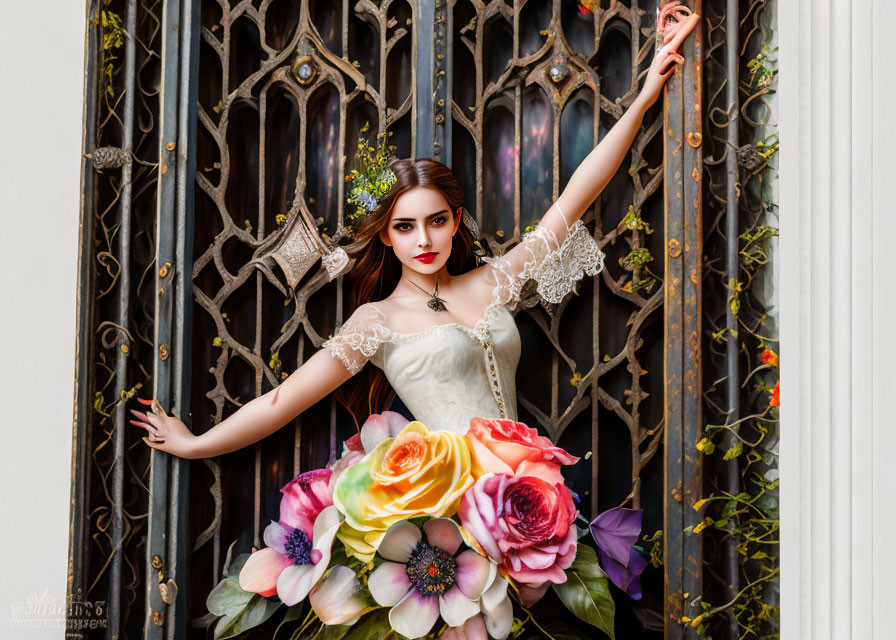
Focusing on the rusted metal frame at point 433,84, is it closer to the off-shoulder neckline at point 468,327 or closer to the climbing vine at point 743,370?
the off-shoulder neckline at point 468,327

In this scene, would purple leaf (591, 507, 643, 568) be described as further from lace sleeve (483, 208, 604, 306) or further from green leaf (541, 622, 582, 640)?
lace sleeve (483, 208, 604, 306)

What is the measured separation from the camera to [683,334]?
1569 millimetres

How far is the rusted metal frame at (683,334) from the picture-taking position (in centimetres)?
154

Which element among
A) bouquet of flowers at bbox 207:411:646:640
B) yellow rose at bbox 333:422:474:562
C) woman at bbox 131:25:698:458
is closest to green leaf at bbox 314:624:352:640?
bouquet of flowers at bbox 207:411:646:640

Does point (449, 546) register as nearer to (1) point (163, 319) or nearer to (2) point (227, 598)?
(2) point (227, 598)

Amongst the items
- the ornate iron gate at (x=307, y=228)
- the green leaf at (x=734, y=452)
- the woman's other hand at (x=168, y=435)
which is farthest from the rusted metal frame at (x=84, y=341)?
the green leaf at (x=734, y=452)

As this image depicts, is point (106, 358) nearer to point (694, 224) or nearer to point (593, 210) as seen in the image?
point (593, 210)

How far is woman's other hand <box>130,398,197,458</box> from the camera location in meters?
1.59

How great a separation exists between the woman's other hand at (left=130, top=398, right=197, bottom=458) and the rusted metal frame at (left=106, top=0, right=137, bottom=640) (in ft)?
0.29

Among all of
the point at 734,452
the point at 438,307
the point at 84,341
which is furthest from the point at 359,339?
the point at 734,452

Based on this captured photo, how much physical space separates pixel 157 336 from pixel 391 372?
561 millimetres

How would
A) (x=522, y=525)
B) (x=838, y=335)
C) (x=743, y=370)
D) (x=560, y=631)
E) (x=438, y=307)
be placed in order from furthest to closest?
(x=743, y=370) → (x=438, y=307) → (x=560, y=631) → (x=522, y=525) → (x=838, y=335)

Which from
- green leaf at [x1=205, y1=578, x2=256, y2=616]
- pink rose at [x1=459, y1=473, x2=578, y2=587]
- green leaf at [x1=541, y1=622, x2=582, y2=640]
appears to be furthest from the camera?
green leaf at [x1=205, y1=578, x2=256, y2=616]

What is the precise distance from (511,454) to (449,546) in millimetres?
199
